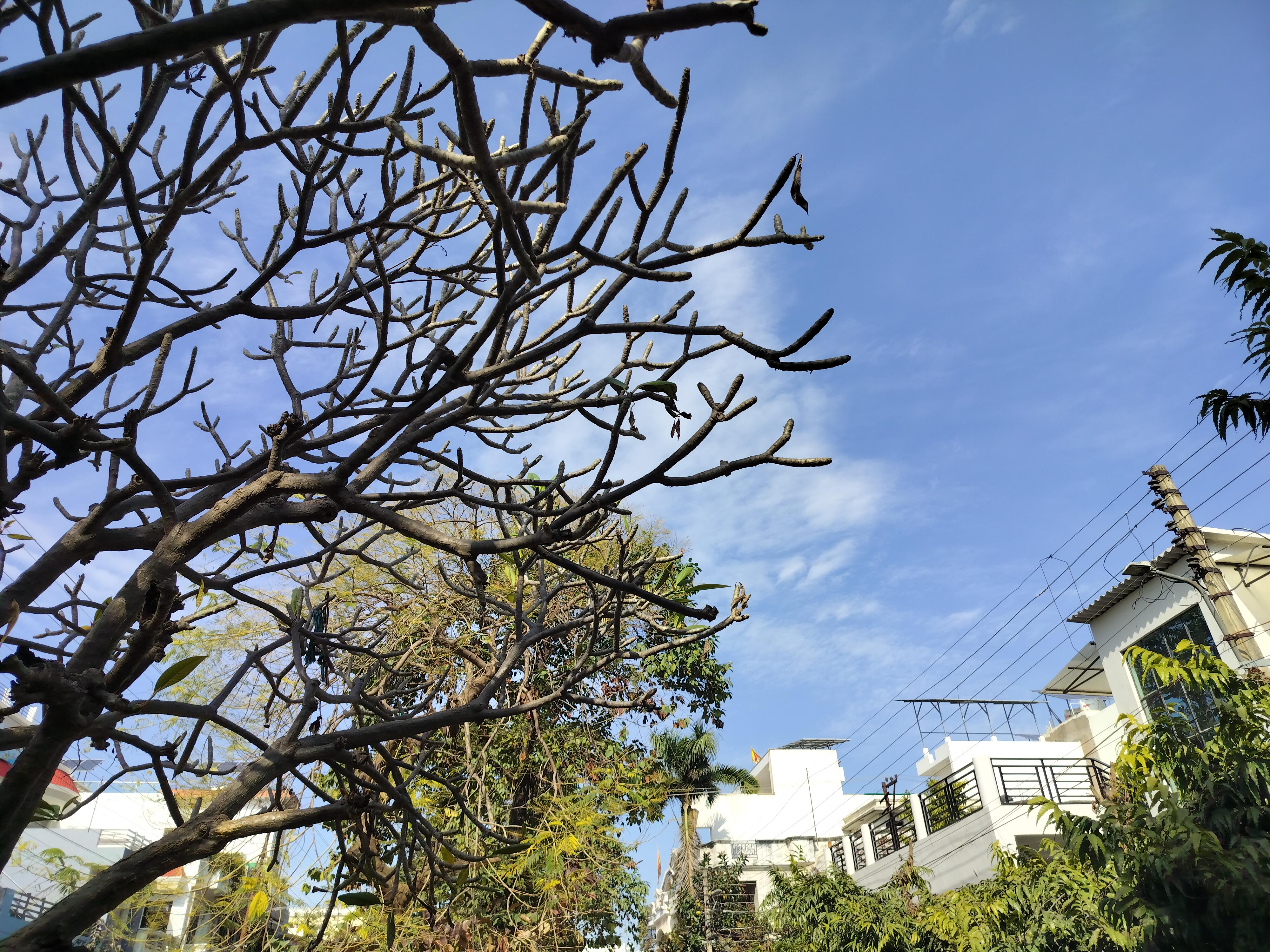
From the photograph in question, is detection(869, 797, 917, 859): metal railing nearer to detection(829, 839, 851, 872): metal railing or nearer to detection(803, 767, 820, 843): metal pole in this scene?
detection(829, 839, 851, 872): metal railing

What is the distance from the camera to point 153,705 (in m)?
1.86

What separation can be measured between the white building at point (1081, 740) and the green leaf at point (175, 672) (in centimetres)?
1085

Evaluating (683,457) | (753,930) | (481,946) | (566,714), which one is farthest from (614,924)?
(753,930)

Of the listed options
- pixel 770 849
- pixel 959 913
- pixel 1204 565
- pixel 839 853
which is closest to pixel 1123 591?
pixel 1204 565

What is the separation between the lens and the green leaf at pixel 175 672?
229cm

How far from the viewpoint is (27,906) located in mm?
15938

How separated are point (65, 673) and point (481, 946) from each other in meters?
5.32

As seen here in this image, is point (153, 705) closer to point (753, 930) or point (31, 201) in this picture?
point (31, 201)

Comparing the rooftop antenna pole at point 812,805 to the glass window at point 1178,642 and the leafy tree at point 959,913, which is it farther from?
the glass window at point 1178,642

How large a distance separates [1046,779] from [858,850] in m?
6.92

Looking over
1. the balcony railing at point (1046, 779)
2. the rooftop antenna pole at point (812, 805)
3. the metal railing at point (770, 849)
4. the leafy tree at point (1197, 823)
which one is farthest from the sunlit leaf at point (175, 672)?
the rooftop antenna pole at point (812, 805)

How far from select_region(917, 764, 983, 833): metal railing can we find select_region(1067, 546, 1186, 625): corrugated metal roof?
11.0ft

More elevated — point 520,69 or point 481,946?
point 520,69

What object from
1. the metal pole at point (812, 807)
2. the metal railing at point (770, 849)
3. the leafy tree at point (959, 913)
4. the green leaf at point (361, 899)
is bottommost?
the green leaf at point (361, 899)
